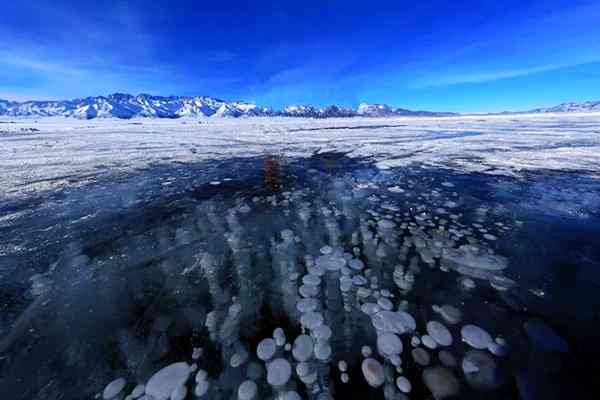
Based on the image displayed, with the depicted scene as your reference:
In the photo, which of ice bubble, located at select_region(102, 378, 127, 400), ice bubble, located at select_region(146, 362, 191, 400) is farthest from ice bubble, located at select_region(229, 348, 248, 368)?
ice bubble, located at select_region(102, 378, 127, 400)

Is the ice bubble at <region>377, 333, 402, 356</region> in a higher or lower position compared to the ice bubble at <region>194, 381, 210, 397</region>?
higher

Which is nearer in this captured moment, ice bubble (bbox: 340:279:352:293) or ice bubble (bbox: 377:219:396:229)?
ice bubble (bbox: 340:279:352:293)

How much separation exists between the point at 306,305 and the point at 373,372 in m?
0.71

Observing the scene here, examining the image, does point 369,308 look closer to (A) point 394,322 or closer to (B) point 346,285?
(A) point 394,322

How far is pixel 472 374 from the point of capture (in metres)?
1.56

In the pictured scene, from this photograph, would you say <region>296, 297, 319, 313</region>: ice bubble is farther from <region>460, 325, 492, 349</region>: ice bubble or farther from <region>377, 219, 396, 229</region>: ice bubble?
<region>377, 219, 396, 229</region>: ice bubble

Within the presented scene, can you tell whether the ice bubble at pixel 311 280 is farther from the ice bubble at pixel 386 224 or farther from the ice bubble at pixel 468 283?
the ice bubble at pixel 386 224

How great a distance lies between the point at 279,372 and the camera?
159 centimetres

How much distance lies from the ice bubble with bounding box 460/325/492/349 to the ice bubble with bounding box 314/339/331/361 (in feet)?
3.15

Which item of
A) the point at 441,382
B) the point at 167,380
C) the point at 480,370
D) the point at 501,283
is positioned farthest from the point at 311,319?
the point at 501,283

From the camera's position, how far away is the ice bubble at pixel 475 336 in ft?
5.74

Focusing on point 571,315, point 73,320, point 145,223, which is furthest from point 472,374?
point 145,223

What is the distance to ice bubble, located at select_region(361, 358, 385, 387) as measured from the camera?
1523mm

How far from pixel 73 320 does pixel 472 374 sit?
2.89 meters
